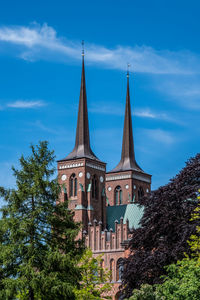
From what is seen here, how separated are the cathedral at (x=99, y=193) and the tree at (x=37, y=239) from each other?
129 feet

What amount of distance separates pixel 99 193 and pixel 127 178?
36.5 feet

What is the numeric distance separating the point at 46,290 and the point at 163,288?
553 centimetres

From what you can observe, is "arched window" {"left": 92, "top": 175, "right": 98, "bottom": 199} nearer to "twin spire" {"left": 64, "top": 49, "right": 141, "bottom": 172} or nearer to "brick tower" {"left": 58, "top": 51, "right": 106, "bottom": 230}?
"brick tower" {"left": 58, "top": 51, "right": 106, "bottom": 230}

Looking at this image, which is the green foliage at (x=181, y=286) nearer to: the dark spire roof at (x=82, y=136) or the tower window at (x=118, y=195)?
the dark spire roof at (x=82, y=136)

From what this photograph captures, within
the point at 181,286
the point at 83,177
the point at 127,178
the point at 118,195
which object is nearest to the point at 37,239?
the point at 181,286

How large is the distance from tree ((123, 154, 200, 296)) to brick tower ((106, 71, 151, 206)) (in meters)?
53.8

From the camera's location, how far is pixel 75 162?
81.3 meters

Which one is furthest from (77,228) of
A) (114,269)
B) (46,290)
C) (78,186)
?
(78,186)

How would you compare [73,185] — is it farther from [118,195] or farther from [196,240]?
[196,240]

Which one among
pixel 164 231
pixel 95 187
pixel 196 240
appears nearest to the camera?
pixel 196 240

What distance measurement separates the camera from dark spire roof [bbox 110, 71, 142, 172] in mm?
92625

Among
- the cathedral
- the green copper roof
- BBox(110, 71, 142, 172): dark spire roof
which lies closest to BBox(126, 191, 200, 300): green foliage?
the cathedral

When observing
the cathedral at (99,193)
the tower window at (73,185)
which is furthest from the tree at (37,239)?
the tower window at (73,185)

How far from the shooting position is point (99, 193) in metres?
81.6
